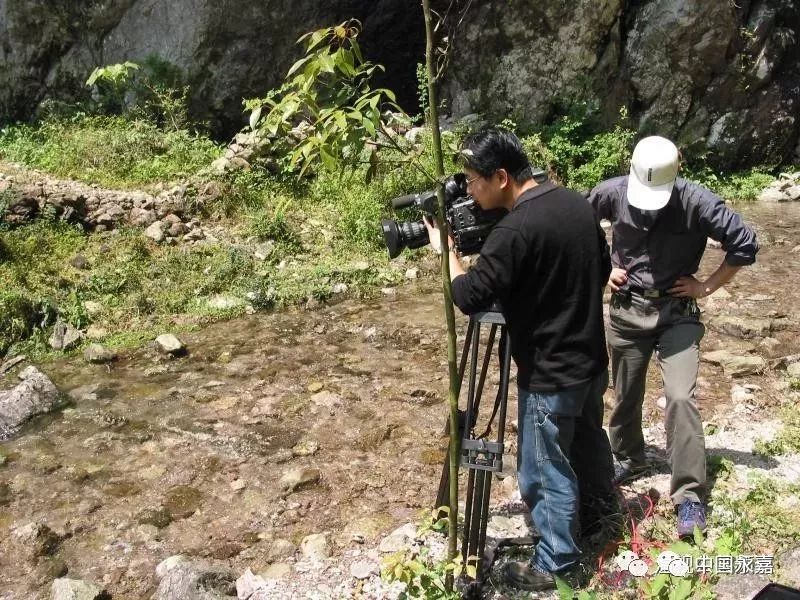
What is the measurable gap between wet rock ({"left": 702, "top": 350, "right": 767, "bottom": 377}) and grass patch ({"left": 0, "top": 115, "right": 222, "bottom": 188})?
23.2 ft

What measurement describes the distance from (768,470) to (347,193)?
6.72 metres

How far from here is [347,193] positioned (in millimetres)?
9344

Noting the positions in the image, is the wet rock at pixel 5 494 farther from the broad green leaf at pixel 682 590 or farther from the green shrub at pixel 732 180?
the green shrub at pixel 732 180

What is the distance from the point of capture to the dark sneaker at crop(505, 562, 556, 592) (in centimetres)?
282

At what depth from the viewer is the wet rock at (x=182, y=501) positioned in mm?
4188

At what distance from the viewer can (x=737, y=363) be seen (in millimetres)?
5148

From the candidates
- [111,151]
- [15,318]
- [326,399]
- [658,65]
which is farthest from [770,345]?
[111,151]

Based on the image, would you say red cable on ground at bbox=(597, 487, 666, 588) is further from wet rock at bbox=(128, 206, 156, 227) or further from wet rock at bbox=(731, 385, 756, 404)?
wet rock at bbox=(128, 206, 156, 227)

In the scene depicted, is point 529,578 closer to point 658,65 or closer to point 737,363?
point 737,363

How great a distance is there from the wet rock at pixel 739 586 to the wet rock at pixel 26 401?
4779 mm

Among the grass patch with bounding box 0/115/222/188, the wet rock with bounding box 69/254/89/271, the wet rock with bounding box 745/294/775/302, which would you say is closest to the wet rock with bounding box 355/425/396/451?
the wet rock with bounding box 745/294/775/302

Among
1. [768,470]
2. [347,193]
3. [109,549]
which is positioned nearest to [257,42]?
[347,193]

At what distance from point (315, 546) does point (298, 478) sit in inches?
30.8

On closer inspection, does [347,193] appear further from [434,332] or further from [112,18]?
[112,18]
